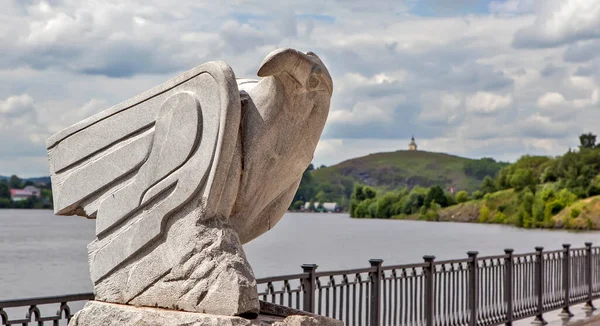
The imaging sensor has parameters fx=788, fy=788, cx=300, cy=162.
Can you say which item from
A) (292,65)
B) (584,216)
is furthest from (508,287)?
(584,216)

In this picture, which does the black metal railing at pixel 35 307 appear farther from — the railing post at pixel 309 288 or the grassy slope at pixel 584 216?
the grassy slope at pixel 584 216

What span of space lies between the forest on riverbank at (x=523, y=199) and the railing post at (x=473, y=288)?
5152 centimetres

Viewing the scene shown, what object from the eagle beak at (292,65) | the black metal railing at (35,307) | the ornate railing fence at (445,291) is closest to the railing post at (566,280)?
the ornate railing fence at (445,291)

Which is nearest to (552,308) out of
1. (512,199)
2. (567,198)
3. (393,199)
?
(567,198)

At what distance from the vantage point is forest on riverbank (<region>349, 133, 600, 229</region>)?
64.1m

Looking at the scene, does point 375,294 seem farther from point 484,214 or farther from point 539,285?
point 484,214

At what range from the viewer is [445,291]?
9.32m

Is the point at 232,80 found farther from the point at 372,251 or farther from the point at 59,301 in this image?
the point at 372,251

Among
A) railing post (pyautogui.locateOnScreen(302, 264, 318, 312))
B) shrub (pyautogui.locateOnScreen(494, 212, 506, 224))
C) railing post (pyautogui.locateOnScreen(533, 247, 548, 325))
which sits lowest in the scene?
railing post (pyautogui.locateOnScreen(533, 247, 548, 325))

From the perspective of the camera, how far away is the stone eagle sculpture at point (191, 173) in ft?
15.7

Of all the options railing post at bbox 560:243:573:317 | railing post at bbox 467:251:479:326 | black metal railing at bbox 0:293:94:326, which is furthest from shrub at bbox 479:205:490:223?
black metal railing at bbox 0:293:94:326

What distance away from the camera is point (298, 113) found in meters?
5.11

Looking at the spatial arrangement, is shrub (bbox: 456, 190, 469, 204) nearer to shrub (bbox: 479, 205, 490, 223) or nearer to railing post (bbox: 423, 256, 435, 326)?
shrub (bbox: 479, 205, 490, 223)

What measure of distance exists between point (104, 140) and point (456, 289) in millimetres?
5603
